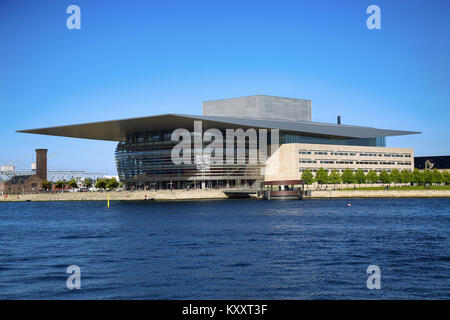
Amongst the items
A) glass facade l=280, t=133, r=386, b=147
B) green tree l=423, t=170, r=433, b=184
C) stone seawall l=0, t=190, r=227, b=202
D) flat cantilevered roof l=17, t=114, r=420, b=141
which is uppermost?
flat cantilevered roof l=17, t=114, r=420, b=141

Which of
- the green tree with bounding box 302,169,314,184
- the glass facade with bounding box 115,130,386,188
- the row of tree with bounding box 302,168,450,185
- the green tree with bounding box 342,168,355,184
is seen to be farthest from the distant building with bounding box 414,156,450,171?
the green tree with bounding box 302,169,314,184

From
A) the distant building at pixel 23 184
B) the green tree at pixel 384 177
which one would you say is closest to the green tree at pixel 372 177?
the green tree at pixel 384 177

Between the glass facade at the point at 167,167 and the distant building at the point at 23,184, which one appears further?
the distant building at the point at 23,184

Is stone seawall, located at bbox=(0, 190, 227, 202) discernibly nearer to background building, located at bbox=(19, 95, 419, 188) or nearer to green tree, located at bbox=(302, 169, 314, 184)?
background building, located at bbox=(19, 95, 419, 188)

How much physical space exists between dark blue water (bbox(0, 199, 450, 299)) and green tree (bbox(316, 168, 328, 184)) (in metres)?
52.2

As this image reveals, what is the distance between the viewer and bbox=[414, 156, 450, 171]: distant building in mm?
120000

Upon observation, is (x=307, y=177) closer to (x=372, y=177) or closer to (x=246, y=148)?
(x=246, y=148)

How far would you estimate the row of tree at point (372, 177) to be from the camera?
84.3 m

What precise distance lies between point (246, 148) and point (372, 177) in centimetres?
2248

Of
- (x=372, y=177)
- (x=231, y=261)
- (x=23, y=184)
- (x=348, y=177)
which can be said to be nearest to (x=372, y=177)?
(x=372, y=177)

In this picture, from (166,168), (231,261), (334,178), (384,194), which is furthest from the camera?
(166,168)

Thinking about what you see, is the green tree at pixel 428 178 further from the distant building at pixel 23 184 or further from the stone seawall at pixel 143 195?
the distant building at pixel 23 184

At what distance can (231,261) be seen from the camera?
1798 centimetres
